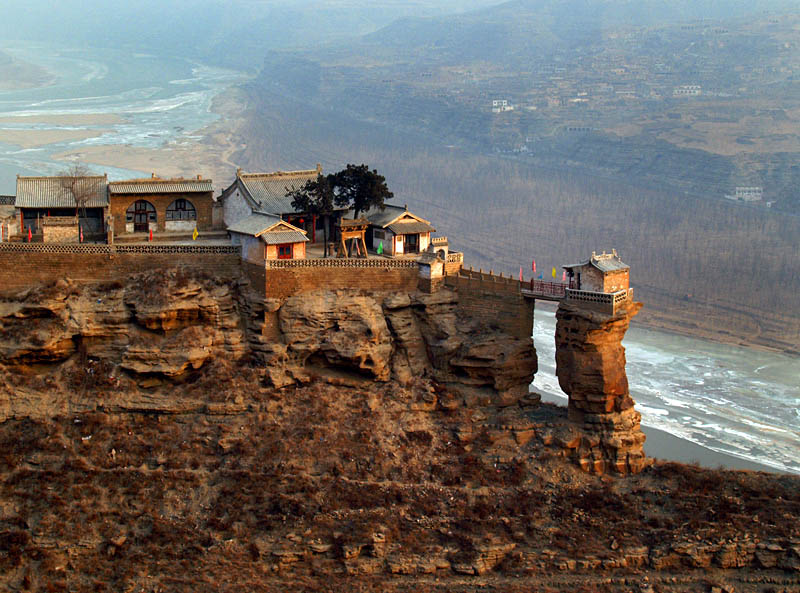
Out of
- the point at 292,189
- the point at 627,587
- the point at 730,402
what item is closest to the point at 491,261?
the point at 730,402

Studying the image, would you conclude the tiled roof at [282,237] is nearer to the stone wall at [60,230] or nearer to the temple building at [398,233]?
the temple building at [398,233]

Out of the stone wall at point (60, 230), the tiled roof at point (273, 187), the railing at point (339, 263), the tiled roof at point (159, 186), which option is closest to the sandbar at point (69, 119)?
the tiled roof at point (159, 186)

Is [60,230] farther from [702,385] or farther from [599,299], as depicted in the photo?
[702,385]

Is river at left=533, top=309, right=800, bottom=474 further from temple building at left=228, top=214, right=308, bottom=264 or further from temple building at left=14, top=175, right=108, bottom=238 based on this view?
temple building at left=14, top=175, right=108, bottom=238

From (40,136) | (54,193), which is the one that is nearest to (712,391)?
(54,193)

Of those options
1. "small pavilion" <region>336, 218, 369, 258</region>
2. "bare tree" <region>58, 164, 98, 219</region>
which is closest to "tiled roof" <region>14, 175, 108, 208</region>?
"bare tree" <region>58, 164, 98, 219</region>

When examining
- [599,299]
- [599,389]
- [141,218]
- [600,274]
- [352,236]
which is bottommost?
[599,389]

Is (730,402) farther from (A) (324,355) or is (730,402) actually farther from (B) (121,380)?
(B) (121,380)
